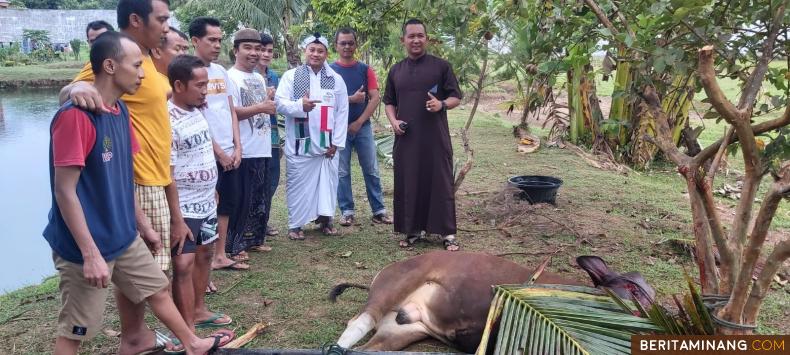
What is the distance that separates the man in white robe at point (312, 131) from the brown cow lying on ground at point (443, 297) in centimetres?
224

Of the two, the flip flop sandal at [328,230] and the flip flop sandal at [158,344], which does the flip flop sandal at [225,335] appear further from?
the flip flop sandal at [328,230]

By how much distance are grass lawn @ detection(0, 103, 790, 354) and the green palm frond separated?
77 cm

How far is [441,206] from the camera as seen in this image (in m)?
5.45

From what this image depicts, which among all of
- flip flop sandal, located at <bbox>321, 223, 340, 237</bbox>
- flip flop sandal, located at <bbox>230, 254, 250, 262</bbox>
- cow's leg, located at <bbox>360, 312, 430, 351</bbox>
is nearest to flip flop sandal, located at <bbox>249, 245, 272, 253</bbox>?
flip flop sandal, located at <bbox>230, 254, 250, 262</bbox>

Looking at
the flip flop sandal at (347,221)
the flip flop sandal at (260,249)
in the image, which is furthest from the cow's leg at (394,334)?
the flip flop sandal at (347,221)

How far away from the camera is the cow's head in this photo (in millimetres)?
3133

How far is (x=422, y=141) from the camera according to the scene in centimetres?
541

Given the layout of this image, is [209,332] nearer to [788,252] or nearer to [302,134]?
[302,134]

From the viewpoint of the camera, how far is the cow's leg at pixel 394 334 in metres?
3.29

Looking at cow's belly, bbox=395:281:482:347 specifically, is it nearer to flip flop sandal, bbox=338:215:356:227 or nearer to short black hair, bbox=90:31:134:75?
short black hair, bbox=90:31:134:75

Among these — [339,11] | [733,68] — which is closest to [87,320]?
[733,68]

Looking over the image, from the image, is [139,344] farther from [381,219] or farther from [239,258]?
[381,219]

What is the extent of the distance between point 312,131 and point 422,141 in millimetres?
979

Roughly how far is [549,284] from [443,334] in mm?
646
